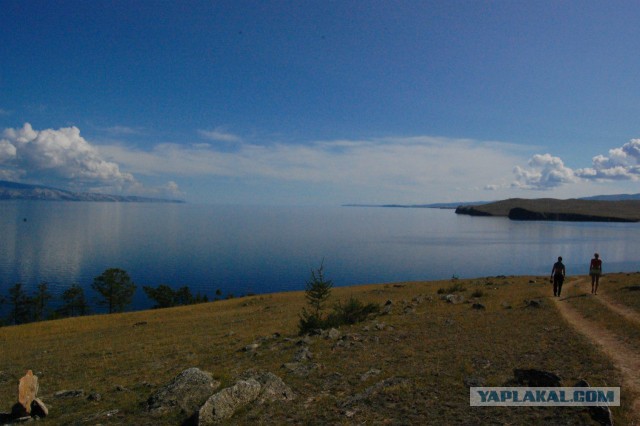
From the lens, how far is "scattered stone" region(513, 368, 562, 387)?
10641mm

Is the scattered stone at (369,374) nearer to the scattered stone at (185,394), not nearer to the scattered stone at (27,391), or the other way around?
the scattered stone at (185,394)

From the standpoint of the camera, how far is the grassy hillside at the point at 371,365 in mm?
10242

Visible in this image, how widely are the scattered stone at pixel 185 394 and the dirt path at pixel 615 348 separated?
1149 cm

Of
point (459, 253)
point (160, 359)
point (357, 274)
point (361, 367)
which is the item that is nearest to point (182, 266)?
point (357, 274)

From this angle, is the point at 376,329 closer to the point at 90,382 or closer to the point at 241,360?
the point at 241,360

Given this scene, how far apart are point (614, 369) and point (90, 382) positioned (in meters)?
20.0

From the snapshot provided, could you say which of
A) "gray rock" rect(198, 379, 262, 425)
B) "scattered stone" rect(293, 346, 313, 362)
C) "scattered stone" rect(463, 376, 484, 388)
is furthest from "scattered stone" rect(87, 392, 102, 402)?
"scattered stone" rect(463, 376, 484, 388)

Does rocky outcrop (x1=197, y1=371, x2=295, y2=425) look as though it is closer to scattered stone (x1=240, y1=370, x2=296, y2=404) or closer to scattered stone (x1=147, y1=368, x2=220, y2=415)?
scattered stone (x1=240, y1=370, x2=296, y2=404)

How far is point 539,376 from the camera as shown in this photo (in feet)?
35.7

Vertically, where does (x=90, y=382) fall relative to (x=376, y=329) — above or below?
below

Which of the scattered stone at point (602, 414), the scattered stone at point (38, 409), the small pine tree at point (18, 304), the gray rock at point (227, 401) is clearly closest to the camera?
the scattered stone at point (602, 414)

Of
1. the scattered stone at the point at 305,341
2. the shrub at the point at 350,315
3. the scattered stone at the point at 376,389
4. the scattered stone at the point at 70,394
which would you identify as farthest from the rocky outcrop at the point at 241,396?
the shrub at the point at 350,315

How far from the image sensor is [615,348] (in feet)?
46.9

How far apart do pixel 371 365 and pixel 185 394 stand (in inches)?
262
